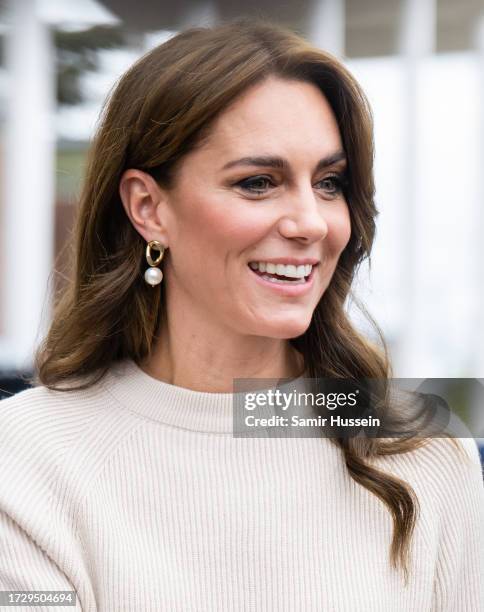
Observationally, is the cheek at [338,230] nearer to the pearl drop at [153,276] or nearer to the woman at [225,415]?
the woman at [225,415]

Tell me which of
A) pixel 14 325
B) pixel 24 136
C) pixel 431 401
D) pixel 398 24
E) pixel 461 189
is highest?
pixel 398 24

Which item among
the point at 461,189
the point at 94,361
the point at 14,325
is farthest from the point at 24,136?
the point at 94,361

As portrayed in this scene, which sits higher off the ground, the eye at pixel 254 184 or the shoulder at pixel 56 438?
the eye at pixel 254 184

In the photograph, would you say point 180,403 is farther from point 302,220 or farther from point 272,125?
point 272,125

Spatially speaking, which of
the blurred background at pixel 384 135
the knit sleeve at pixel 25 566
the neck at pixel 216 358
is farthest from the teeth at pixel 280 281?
the blurred background at pixel 384 135

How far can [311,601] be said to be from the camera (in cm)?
132

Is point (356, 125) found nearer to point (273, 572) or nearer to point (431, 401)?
point (431, 401)

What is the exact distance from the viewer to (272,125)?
133 centimetres

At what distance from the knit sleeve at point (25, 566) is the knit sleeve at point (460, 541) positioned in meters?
0.60

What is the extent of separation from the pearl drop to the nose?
0.28m

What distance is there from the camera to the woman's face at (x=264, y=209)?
1331 millimetres

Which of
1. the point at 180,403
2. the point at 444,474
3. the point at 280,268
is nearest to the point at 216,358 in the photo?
the point at 180,403

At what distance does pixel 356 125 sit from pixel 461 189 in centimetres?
429

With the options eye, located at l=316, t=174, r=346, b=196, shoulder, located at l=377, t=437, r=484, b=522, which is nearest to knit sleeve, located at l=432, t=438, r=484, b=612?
shoulder, located at l=377, t=437, r=484, b=522
